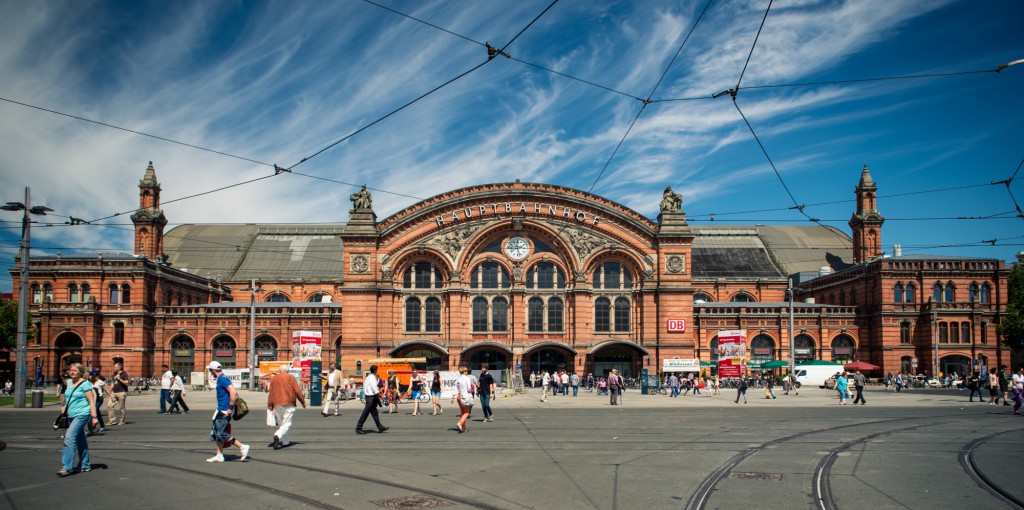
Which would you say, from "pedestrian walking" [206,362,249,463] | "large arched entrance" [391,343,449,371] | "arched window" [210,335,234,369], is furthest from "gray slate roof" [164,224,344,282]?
"pedestrian walking" [206,362,249,463]

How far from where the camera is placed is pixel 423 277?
53844 mm

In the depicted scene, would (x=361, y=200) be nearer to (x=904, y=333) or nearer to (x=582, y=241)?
(x=582, y=241)

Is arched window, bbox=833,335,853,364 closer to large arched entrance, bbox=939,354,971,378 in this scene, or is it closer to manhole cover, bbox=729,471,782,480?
large arched entrance, bbox=939,354,971,378

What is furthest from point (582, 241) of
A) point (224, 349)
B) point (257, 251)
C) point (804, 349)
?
point (257, 251)

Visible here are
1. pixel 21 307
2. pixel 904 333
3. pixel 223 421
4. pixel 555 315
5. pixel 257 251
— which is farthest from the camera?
pixel 257 251

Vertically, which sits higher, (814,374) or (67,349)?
(67,349)

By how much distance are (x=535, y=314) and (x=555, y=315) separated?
1.44 meters

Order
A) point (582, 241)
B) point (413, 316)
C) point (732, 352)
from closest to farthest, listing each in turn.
→ 1. point (732, 352)
2. point (582, 241)
3. point (413, 316)

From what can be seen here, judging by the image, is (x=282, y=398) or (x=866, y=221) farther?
(x=866, y=221)

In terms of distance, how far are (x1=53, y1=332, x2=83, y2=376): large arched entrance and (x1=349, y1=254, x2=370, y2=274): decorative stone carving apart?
71.3 ft

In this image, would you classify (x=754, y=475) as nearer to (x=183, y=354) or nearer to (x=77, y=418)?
(x=77, y=418)

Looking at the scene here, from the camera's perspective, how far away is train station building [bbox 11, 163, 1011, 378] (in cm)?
5269


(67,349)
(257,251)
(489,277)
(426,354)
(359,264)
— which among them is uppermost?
(257,251)

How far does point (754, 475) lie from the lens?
41.4ft
